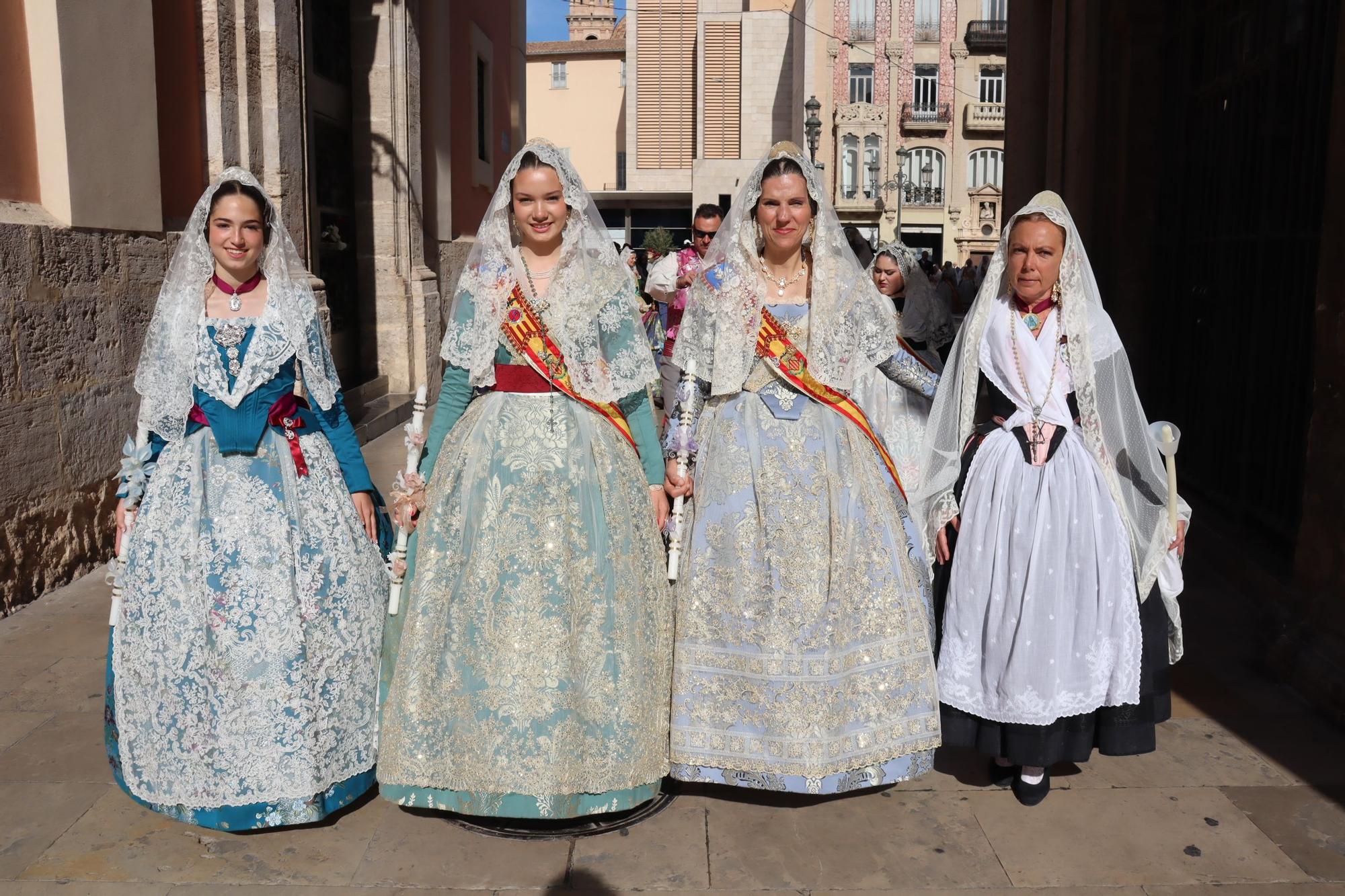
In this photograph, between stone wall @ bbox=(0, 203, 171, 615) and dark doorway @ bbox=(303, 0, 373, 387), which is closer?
stone wall @ bbox=(0, 203, 171, 615)

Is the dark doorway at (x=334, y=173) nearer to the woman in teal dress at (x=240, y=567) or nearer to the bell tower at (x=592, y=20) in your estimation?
the woman in teal dress at (x=240, y=567)

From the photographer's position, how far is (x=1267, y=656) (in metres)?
4.43

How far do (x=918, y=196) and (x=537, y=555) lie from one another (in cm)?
3545

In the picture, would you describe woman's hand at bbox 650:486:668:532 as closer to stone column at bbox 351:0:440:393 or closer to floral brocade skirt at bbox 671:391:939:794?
floral brocade skirt at bbox 671:391:939:794

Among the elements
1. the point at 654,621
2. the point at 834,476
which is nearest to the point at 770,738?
the point at 654,621

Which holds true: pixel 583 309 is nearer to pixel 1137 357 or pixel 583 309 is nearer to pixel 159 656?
pixel 159 656

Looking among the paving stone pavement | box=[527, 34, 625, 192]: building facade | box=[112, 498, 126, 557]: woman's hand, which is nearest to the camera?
the paving stone pavement

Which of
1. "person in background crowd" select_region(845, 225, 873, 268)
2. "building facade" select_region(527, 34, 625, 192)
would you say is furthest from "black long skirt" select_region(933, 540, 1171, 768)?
"building facade" select_region(527, 34, 625, 192)

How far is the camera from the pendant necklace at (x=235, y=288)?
3.27 meters

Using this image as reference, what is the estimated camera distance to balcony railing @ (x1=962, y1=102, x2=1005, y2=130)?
36.5 m

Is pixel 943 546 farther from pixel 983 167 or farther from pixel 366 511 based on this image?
pixel 983 167

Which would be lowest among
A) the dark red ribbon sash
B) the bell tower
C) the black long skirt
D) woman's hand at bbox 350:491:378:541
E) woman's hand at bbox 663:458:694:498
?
the black long skirt

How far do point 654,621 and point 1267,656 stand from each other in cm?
268

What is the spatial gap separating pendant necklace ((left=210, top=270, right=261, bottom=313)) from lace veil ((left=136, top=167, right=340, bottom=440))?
0.13 feet
